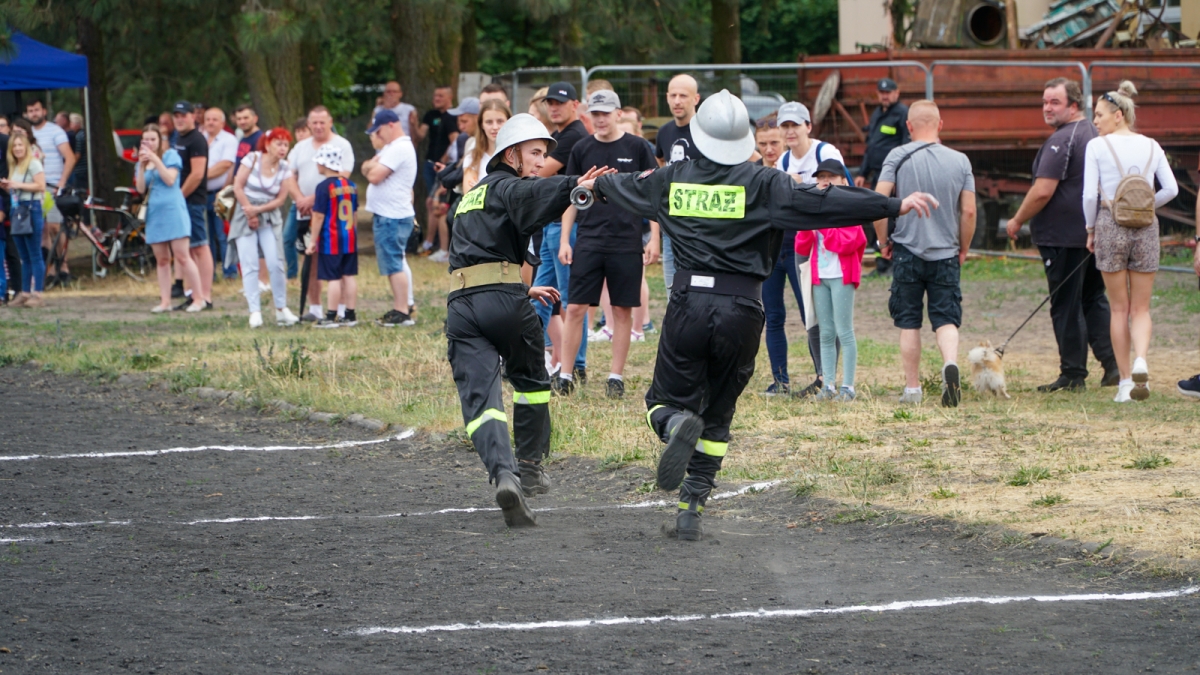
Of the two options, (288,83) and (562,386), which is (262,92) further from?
(562,386)

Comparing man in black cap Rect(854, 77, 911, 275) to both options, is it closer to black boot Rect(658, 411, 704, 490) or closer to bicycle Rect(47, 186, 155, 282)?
bicycle Rect(47, 186, 155, 282)

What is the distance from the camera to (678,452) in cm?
555

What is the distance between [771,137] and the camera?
933 centimetres

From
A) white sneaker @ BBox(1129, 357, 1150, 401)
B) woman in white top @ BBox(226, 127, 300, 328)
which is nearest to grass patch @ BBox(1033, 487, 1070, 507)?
white sneaker @ BBox(1129, 357, 1150, 401)

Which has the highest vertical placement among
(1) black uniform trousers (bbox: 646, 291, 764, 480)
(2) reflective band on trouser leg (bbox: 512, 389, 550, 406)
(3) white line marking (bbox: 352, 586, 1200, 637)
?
(1) black uniform trousers (bbox: 646, 291, 764, 480)

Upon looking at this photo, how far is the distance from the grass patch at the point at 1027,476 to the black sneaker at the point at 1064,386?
290cm

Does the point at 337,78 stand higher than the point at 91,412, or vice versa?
the point at 337,78

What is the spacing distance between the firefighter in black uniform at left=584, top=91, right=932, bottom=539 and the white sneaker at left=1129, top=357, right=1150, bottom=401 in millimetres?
3901

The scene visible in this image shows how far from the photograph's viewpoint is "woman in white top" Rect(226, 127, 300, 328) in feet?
42.9

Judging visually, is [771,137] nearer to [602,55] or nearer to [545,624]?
[545,624]

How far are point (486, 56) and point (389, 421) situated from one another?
29342 millimetres

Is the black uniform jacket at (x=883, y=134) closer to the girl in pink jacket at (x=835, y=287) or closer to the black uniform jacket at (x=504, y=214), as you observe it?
the girl in pink jacket at (x=835, y=287)

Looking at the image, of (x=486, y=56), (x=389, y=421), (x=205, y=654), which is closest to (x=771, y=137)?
(x=389, y=421)

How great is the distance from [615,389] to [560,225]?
1349 millimetres
